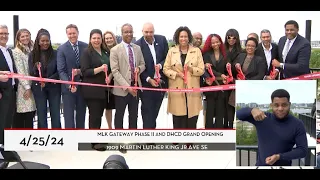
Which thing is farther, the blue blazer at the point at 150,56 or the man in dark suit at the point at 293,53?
the blue blazer at the point at 150,56

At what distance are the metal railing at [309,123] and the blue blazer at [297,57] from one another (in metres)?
0.38

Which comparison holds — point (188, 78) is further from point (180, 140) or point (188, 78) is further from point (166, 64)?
point (180, 140)

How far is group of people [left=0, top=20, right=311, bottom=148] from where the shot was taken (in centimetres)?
365

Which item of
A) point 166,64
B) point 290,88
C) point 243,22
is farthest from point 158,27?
point 290,88

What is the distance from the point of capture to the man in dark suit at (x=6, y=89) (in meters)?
3.70

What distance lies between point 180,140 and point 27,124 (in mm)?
1414

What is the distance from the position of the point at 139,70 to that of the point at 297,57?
4.62 feet

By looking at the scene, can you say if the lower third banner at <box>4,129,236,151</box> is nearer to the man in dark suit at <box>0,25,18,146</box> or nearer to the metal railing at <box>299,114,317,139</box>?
the man in dark suit at <box>0,25,18,146</box>

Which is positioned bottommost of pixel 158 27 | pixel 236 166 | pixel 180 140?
pixel 236 166

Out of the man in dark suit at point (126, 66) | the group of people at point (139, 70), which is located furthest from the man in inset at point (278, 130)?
the man in dark suit at point (126, 66)

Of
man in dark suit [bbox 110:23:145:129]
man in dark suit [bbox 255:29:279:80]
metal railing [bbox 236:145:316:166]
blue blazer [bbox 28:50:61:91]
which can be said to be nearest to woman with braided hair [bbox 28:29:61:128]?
blue blazer [bbox 28:50:61:91]

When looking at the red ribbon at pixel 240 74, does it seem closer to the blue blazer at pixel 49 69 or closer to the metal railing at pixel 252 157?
the metal railing at pixel 252 157

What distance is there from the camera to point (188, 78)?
372cm

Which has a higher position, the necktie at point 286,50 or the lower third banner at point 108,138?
the necktie at point 286,50
